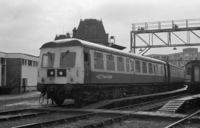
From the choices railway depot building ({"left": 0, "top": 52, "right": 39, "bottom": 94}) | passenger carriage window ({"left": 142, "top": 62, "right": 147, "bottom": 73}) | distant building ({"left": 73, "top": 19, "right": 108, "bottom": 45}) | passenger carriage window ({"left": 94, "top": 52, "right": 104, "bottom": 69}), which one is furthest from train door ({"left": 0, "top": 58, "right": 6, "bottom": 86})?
distant building ({"left": 73, "top": 19, "right": 108, "bottom": 45})

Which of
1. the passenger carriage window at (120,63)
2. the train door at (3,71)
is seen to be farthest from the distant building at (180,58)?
the passenger carriage window at (120,63)

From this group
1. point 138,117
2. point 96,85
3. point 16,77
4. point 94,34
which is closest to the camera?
point 138,117

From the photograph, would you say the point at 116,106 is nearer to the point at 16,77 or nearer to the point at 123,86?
the point at 123,86

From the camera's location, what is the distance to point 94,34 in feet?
192

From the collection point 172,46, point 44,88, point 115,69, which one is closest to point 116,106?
point 115,69

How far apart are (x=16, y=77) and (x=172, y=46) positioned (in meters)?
18.7

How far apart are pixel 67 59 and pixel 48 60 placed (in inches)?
47.5

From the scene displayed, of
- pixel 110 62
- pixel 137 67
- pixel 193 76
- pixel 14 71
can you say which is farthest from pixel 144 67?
pixel 14 71

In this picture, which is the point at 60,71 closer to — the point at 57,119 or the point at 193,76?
the point at 57,119

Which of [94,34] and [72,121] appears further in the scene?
[94,34]

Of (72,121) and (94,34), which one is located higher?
(94,34)

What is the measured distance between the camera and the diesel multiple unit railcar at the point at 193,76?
80.9 ft

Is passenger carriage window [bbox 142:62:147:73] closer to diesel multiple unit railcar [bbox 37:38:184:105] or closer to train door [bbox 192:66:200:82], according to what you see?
diesel multiple unit railcar [bbox 37:38:184:105]

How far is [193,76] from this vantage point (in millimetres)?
25094
